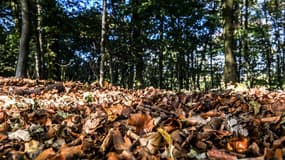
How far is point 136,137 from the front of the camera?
2016mm

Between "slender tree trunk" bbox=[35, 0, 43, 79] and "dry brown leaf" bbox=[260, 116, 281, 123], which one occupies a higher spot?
"slender tree trunk" bbox=[35, 0, 43, 79]

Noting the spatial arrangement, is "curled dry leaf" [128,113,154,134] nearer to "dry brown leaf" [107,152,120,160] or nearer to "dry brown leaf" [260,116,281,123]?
"dry brown leaf" [107,152,120,160]

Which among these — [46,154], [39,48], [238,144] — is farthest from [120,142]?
[39,48]

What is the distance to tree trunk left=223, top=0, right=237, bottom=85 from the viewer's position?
35.4 ft

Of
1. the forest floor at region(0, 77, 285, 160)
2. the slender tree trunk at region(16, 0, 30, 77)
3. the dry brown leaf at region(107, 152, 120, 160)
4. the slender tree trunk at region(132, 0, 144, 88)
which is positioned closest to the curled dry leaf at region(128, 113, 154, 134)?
the forest floor at region(0, 77, 285, 160)

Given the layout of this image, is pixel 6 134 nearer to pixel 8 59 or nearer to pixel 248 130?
pixel 248 130

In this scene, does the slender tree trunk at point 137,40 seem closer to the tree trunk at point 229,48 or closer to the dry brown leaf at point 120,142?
the tree trunk at point 229,48

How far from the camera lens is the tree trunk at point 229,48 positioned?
10791mm

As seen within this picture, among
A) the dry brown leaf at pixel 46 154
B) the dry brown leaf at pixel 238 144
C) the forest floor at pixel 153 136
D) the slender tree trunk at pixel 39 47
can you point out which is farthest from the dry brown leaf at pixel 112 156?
the slender tree trunk at pixel 39 47

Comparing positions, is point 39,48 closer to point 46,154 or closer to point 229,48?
point 229,48

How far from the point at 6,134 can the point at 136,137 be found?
3.12 feet

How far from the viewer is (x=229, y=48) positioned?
36.5 feet

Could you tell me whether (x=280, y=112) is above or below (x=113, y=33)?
below

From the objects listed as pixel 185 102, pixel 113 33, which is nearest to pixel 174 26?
pixel 113 33
